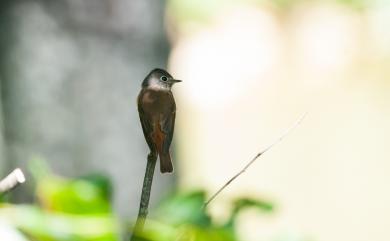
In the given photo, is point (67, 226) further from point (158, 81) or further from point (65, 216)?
point (158, 81)

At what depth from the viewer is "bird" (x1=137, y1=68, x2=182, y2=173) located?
1.56ft

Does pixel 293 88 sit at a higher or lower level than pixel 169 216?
higher

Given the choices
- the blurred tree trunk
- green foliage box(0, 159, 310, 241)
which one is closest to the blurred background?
the blurred tree trunk

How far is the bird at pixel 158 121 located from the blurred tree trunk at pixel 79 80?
116cm

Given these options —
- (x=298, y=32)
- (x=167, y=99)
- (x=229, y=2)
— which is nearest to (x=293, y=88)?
(x=298, y=32)

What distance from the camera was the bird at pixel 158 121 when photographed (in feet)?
1.56

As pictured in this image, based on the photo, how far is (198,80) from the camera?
7605 millimetres

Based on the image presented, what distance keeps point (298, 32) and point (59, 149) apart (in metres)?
6.11

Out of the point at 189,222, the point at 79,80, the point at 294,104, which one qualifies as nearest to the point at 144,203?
the point at 189,222

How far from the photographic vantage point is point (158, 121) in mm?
479

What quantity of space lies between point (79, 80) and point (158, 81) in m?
1.22

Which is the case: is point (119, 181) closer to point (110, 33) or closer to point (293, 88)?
point (110, 33)

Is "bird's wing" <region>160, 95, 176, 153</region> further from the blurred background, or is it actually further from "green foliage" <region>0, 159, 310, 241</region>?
the blurred background

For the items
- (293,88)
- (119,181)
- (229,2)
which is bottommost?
(119,181)
